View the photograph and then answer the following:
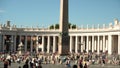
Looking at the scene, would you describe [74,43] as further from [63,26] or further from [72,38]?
[63,26]

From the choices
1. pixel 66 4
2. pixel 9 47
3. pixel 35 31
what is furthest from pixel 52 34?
pixel 66 4

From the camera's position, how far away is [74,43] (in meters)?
87.1

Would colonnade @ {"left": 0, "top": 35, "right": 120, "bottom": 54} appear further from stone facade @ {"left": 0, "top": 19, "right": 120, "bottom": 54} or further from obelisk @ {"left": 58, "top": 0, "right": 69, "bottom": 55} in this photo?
obelisk @ {"left": 58, "top": 0, "right": 69, "bottom": 55}

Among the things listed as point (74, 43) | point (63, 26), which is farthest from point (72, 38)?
point (63, 26)

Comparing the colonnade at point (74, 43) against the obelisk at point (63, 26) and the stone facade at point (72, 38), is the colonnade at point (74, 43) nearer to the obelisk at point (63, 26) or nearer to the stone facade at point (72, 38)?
the stone facade at point (72, 38)

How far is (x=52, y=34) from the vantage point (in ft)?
278

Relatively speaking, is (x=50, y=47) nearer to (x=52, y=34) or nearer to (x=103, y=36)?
(x=52, y=34)

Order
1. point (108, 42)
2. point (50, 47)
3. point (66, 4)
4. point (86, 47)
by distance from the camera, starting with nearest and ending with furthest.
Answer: point (66, 4) → point (108, 42) → point (86, 47) → point (50, 47)

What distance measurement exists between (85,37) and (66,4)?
1905 inches

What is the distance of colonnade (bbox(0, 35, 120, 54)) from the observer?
7694cm

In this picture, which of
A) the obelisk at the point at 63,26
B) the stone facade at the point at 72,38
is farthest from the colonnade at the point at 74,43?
the obelisk at the point at 63,26

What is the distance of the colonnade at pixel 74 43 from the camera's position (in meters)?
76.9

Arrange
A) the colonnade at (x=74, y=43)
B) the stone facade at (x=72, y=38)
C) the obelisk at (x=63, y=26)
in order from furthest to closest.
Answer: the colonnade at (x=74, y=43) < the stone facade at (x=72, y=38) < the obelisk at (x=63, y=26)

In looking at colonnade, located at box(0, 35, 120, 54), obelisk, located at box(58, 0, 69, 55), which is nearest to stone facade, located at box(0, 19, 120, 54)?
colonnade, located at box(0, 35, 120, 54)
